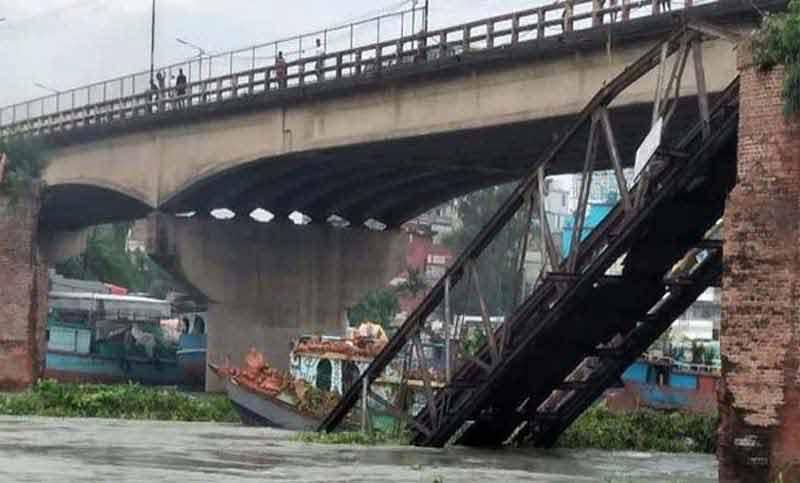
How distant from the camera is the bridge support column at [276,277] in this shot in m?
70.5

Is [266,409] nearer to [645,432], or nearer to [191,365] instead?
[645,432]

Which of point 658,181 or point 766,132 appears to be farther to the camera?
point 658,181

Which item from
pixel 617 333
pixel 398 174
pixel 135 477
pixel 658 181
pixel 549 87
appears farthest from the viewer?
pixel 398 174

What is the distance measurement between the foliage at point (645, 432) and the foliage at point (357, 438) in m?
4.51

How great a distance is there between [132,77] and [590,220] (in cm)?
3407

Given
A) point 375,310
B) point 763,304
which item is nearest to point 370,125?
point 763,304

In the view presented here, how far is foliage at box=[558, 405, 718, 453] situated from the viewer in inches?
1433

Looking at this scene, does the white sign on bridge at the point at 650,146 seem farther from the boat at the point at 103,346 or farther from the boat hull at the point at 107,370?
the boat hull at the point at 107,370

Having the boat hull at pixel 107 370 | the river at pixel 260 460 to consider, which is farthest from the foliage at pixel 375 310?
the river at pixel 260 460

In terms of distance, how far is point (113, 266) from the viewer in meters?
140

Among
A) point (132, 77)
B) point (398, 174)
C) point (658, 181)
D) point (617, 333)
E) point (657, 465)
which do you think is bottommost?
point (657, 465)

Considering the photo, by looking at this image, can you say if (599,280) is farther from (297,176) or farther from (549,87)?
(297,176)

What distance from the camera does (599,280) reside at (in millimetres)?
27547

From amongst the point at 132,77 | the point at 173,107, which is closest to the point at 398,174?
the point at 173,107
